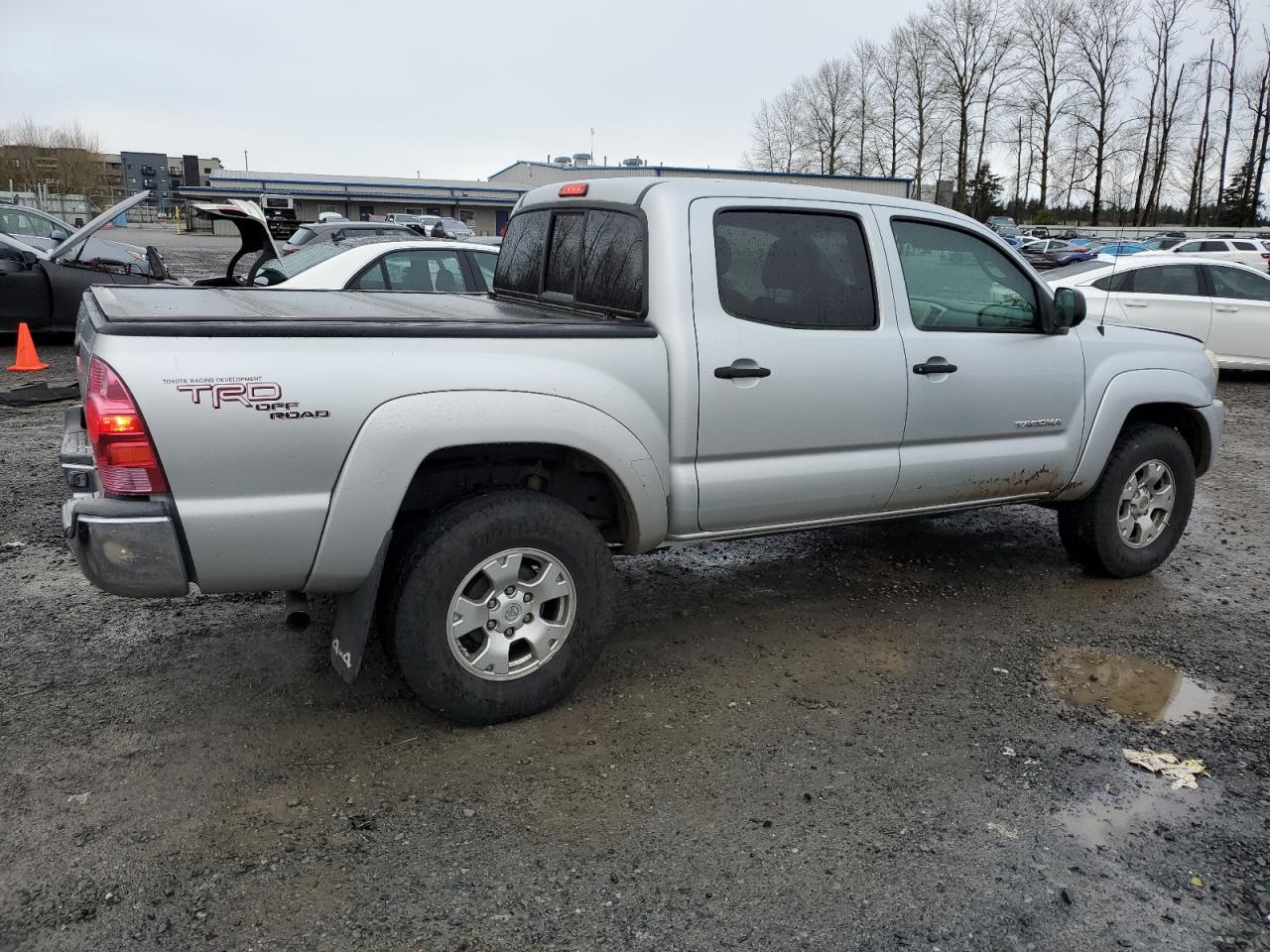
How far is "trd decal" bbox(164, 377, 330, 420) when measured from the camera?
3.05 meters

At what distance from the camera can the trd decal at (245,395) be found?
3053 mm

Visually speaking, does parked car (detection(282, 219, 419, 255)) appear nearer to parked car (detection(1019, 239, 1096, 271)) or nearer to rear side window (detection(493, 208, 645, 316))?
rear side window (detection(493, 208, 645, 316))

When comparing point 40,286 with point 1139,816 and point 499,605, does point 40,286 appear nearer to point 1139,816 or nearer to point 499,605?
point 499,605

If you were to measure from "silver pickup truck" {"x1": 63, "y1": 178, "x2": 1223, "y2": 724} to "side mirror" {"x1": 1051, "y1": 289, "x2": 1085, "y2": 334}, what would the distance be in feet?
0.05

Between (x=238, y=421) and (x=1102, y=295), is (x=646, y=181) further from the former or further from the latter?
(x=1102, y=295)

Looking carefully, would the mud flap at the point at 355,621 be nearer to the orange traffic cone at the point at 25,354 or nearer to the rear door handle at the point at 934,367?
the rear door handle at the point at 934,367

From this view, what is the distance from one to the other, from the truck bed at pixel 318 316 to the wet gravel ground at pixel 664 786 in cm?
148

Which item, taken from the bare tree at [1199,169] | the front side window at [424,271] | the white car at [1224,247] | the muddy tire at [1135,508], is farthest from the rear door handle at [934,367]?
the bare tree at [1199,169]

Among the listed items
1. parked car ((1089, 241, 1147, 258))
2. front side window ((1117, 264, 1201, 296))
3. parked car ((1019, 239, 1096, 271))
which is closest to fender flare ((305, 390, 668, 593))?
parked car ((1089, 241, 1147, 258))

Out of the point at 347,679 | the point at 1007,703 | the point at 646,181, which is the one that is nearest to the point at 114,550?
the point at 347,679

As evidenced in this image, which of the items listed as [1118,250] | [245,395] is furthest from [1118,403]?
[245,395]

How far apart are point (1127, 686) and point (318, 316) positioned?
361cm

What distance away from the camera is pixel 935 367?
4.49 m

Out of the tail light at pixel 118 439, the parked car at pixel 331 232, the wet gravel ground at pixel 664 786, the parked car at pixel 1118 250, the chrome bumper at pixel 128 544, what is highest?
the parked car at pixel 331 232
